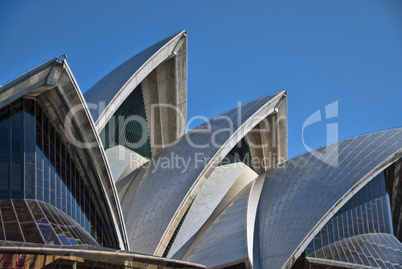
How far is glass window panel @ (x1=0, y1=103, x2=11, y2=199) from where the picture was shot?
69.9ft

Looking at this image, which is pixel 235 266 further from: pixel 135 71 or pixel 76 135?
pixel 135 71

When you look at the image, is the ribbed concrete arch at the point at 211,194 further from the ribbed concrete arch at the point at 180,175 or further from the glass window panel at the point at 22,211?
the glass window panel at the point at 22,211

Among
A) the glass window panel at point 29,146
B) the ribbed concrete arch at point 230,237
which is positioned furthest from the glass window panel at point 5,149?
the ribbed concrete arch at point 230,237

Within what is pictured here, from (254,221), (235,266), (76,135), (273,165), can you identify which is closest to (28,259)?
(76,135)

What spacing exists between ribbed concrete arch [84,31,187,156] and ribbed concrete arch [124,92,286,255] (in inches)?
164

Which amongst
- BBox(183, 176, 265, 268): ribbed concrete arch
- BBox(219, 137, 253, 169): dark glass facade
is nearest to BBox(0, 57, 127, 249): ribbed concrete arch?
BBox(183, 176, 265, 268): ribbed concrete arch

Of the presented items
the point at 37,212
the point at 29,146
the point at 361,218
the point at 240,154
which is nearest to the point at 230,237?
the point at 361,218

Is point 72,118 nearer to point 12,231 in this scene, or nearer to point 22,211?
point 22,211

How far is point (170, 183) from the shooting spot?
29.8 metres

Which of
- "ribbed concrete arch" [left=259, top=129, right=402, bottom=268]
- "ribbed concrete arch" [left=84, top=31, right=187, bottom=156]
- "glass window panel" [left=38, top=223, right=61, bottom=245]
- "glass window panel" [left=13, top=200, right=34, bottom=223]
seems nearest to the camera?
"glass window panel" [left=38, top=223, right=61, bottom=245]

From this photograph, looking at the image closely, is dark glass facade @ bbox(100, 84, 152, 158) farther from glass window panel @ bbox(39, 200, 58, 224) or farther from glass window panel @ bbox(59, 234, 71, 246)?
A: glass window panel @ bbox(59, 234, 71, 246)

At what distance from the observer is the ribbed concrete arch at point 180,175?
27.3 meters

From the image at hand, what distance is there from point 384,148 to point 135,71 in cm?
1351

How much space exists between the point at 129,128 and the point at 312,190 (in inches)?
496
